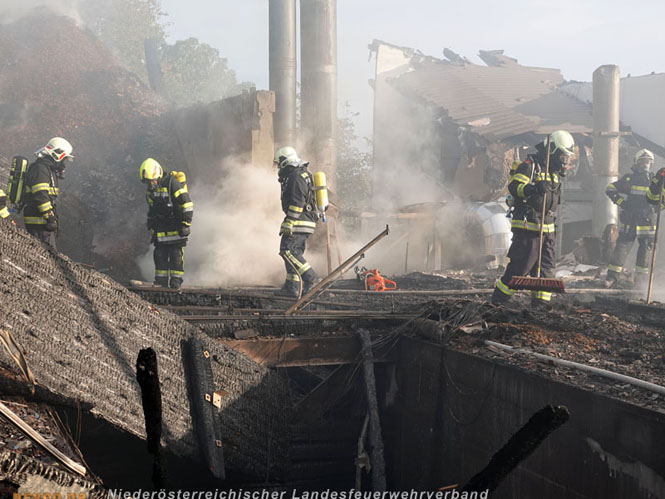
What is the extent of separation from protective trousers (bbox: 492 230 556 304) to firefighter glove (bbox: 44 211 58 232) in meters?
5.55

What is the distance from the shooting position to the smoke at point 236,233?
11188 millimetres

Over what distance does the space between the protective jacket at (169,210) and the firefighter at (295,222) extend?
1.26 metres

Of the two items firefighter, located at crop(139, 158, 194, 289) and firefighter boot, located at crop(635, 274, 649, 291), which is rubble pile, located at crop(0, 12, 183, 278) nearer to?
firefighter, located at crop(139, 158, 194, 289)

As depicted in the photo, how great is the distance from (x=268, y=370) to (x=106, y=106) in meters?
13.9

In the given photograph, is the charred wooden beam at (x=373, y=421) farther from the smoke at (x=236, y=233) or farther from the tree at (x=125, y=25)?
the tree at (x=125, y=25)

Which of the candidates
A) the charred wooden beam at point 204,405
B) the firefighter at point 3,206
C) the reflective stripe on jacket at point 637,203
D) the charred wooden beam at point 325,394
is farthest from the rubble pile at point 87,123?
the reflective stripe on jacket at point 637,203

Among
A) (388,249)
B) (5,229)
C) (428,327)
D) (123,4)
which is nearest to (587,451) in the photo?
(428,327)

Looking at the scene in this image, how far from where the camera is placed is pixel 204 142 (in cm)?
1354

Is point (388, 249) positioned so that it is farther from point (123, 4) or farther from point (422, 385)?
point (123, 4)

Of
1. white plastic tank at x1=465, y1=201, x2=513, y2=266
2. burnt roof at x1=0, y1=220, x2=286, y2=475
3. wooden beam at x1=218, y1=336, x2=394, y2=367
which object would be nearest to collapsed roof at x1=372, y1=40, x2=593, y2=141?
white plastic tank at x1=465, y1=201, x2=513, y2=266

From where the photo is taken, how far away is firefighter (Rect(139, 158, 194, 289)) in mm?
8344

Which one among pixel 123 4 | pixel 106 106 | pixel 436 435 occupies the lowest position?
pixel 436 435

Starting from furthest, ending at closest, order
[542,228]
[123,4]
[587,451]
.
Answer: [123,4] → [542,228] → [587,451]

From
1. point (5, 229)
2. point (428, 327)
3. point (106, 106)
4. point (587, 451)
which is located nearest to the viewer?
point (587, 451)
